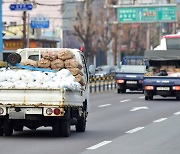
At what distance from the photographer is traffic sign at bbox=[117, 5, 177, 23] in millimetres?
64875

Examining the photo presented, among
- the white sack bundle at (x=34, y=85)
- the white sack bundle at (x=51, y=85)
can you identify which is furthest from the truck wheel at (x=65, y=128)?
the white sack bundle at (x=34, y=85)

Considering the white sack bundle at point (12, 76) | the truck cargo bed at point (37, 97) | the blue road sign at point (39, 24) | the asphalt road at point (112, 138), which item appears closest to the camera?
the asphalt road at point (112, 138)

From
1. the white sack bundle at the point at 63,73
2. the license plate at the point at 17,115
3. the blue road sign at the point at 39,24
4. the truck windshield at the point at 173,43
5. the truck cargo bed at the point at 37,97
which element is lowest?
the license plate at the point at 17,115

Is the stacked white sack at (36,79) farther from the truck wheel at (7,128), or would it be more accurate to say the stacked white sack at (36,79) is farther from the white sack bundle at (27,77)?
the truck wheel at (7,128)

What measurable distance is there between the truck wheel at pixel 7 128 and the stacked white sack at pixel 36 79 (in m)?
0.92

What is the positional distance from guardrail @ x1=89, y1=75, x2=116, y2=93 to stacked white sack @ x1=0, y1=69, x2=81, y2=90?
2918cm

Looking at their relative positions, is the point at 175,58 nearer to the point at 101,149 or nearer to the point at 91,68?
the point at 91,68

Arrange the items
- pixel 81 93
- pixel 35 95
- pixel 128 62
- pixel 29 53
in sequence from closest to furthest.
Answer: pixel 35 95 → pixel 81 93 → pixel 29 53 → pixel 128 62

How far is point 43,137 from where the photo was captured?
17625 millimetres

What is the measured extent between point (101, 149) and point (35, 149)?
122cm

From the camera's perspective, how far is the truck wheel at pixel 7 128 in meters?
17.3

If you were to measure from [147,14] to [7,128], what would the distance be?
160 feet

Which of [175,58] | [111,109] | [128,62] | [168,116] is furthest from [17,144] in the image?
[128,62]

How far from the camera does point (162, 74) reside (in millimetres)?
36062
